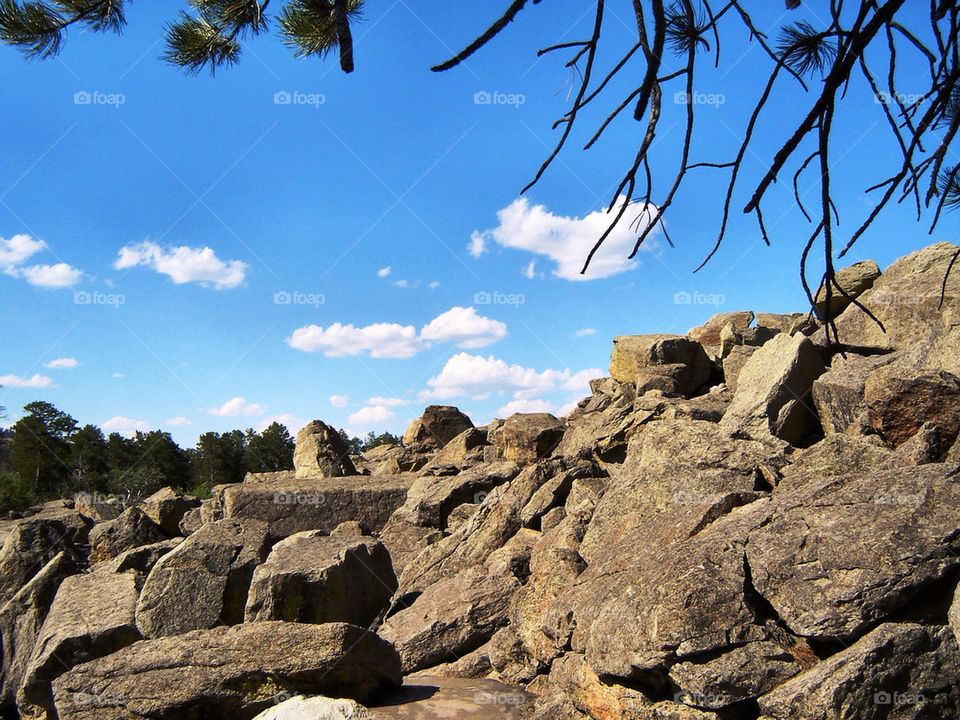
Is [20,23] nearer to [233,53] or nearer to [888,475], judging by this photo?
[233,53]

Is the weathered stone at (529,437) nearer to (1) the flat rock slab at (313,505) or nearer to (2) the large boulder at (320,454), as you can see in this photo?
(1) the flat rock slab at (313,505)


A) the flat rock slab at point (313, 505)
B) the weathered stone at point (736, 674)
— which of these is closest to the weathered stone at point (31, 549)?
the flat rock slab at point (313, 505)

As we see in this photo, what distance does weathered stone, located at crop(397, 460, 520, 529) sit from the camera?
42.9 feet

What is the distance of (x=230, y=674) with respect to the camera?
6543 millimetres

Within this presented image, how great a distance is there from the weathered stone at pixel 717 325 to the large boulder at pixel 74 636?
15345 millimetres

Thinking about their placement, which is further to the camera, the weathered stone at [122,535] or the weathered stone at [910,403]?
the weathered stone at [122,535]

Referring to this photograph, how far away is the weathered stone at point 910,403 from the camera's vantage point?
7.39m

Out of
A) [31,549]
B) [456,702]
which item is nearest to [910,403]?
[456,702]

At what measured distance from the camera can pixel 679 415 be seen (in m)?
11.7

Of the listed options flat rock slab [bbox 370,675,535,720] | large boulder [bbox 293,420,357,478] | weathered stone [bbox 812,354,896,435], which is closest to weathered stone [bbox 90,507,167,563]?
large boulder [bbox 293,420,357,478]

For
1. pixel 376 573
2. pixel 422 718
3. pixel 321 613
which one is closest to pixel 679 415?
pixel 376 573

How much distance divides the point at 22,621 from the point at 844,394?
11.7 meters

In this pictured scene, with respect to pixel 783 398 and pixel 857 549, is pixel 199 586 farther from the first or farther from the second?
pixel 783 398

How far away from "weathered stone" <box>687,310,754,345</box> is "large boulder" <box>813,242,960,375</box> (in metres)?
6.10
